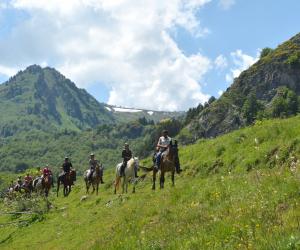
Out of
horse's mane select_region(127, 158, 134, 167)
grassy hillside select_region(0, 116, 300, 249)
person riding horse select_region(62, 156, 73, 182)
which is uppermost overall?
person riding horse select_region(62, 156, 73, 182)

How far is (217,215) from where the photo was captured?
1180 cm

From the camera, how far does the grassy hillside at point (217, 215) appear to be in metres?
9.68

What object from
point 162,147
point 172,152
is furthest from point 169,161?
point 162,147

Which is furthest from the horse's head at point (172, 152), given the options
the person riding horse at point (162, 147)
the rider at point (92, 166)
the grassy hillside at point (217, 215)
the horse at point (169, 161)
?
the rider at point (92, 166)

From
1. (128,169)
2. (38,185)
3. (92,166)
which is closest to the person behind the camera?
(128,169)

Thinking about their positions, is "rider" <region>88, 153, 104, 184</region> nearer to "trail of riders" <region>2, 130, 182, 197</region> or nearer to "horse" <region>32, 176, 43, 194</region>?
"trail of riders" <region>2, 130, 182, 197</region>

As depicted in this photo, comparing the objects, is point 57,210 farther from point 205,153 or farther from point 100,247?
point 100,247

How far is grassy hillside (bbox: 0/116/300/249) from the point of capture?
9680 mm

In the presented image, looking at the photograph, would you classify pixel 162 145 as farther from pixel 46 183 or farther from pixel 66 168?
pixel 46 183

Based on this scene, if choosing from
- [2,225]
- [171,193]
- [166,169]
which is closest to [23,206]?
[2,225]

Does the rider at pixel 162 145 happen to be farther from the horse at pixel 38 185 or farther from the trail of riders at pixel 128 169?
the horse at pixel 38 185

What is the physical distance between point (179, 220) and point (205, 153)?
20.5 m

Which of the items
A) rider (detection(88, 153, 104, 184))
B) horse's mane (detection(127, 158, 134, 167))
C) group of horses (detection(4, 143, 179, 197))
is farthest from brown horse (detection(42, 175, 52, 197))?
horse's mane (detection(127, 158, 134, 167))

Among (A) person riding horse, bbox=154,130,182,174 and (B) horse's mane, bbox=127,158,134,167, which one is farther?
(B) horse's mane, bbox=127,158,134,167
